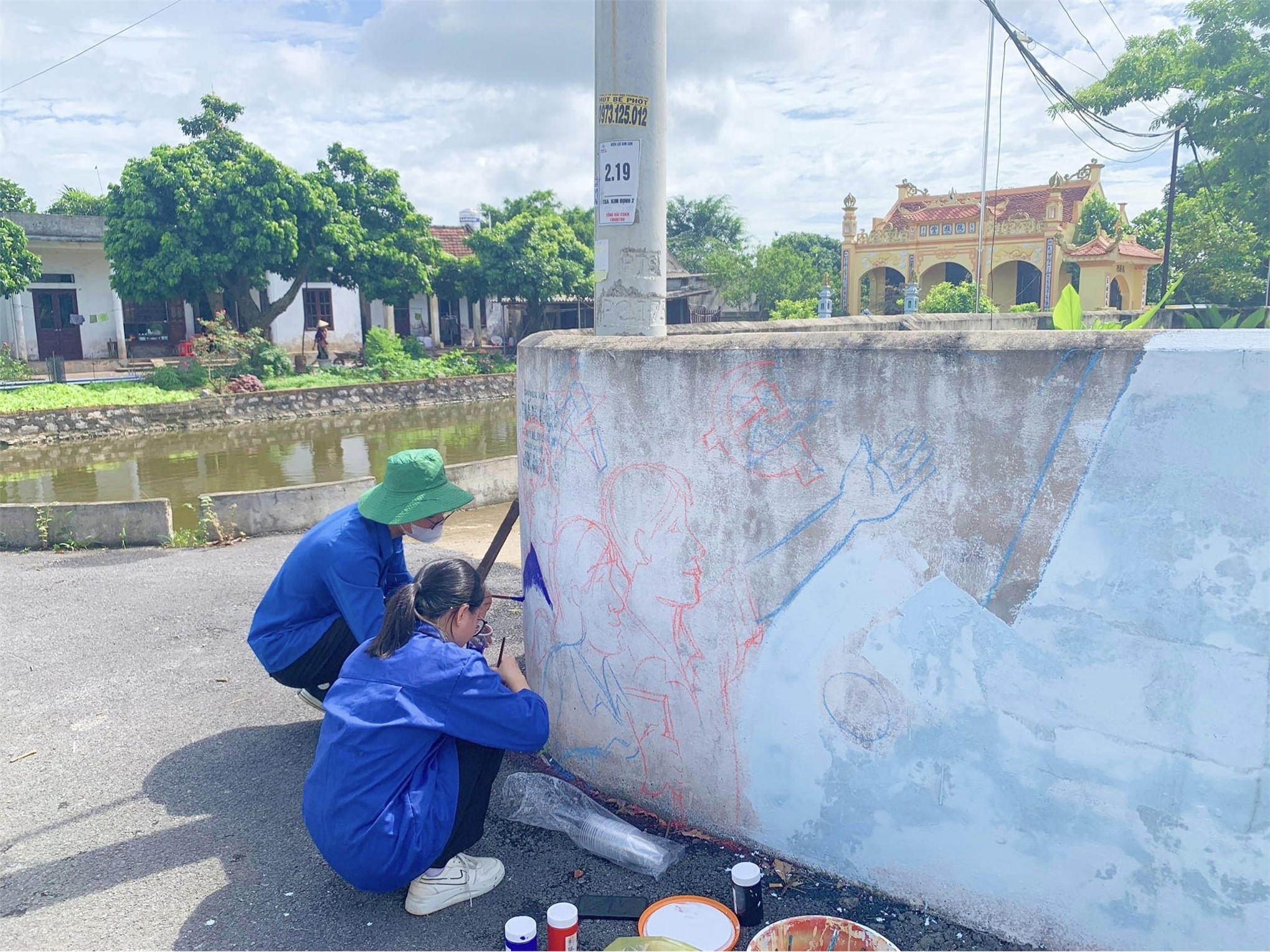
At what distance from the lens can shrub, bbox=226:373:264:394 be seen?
2242 cm

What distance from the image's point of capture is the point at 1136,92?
18297 mm

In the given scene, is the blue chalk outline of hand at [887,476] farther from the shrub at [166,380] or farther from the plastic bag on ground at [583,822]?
the shrub at [166,380]

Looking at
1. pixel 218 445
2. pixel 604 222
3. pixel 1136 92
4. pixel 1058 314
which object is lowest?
pixel 218 445

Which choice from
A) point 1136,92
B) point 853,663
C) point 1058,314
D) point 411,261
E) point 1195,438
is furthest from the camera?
point 411,261

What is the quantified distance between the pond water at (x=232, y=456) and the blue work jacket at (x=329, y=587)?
7.64 meters

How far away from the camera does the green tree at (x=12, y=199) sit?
29.4 m

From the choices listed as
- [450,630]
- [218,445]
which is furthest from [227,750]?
[218,445]

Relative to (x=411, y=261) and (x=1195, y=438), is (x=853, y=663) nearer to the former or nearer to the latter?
(x=1195, y=438)

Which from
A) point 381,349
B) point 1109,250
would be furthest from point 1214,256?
point 381,349

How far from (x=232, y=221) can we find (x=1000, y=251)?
24115 millimetres

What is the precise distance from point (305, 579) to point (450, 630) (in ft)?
3.86

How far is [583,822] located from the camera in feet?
11.5

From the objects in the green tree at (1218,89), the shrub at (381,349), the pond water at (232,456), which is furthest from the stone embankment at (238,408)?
the green tree at (1218,89)

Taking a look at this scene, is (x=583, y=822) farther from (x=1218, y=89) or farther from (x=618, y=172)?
(x=1218, y=89)
